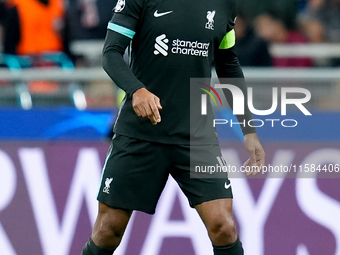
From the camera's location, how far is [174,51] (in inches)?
138

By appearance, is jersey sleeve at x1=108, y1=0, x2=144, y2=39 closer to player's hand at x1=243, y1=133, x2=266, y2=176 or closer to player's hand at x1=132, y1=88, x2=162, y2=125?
player's hand at x1=132, y1=88, x2=162, y2=125

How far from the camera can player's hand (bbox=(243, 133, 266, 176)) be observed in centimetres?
373

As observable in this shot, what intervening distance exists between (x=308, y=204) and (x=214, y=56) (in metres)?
1.80

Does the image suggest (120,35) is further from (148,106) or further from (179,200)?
(179,200)

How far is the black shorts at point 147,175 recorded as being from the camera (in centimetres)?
360

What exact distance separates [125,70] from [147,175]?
64cm

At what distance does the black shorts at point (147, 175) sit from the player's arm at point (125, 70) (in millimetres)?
372

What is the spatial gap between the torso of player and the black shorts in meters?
0.07

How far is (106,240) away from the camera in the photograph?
3662mm

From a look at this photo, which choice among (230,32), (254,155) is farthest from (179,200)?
(230,32)

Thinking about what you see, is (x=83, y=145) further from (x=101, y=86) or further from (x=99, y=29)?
(x=99, y=29)

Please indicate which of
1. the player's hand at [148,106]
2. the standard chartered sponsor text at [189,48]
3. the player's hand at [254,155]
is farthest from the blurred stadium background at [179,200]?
the player's hand at [148,106]

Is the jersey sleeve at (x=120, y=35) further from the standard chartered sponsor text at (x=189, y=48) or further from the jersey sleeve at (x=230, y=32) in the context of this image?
the jersey sleeve at (x=230, y=32)

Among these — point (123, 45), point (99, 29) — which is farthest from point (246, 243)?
point (99, 29)
